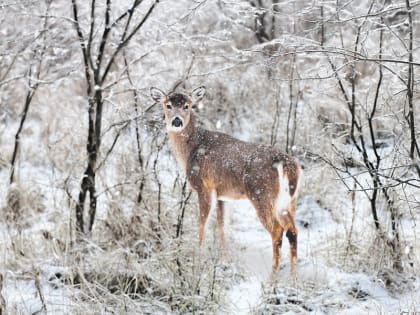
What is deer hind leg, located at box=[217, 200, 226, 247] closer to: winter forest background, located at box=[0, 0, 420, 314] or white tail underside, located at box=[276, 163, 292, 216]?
winter forest background, located at box=[0, 0, 420, 314]

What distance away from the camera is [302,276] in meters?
4.98

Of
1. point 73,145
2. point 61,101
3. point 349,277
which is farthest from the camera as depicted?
point 61,101

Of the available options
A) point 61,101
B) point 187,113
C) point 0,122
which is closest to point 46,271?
point 187,113

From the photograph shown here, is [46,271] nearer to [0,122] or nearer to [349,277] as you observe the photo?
[349,277]

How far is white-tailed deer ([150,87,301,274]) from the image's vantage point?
483cm

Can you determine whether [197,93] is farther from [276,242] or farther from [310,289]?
[310,289]

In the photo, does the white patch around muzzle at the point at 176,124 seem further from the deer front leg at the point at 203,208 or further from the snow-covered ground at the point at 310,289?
the snow-covered ground at the point at 310,289

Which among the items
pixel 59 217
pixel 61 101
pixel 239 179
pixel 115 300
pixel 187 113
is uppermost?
pixel 61 101

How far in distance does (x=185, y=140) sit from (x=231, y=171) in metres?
0.58

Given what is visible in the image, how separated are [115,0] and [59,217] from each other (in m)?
2.17

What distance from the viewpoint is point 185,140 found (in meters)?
5.47

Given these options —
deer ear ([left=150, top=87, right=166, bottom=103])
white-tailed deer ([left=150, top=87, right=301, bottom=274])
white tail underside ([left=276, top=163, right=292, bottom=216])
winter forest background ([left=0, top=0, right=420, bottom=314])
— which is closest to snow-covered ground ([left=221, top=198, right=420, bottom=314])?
winter forest background ([left=0, top=0, right=420, bottom=314])

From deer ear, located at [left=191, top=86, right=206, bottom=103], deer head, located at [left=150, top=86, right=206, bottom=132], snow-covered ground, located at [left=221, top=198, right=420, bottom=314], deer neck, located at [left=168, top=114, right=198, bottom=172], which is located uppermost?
deer ear, located at [left=191, top=86, right=206, bottom=103]

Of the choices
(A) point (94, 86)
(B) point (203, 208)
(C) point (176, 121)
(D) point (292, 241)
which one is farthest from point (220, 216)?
(A) point (94, 86)
